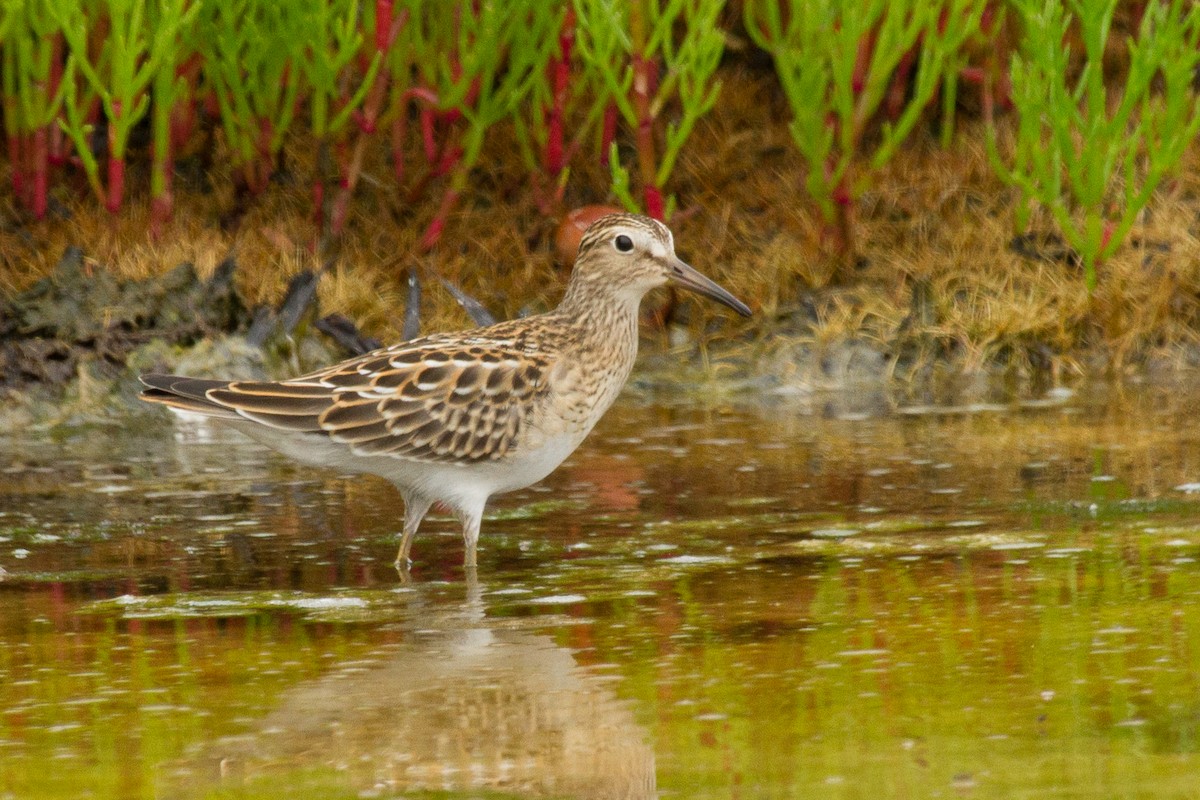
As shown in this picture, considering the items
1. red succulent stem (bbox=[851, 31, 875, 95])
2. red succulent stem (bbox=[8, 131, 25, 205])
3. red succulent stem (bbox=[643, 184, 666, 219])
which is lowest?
red succulent stem (bbox=[643, 184, 666, 219])

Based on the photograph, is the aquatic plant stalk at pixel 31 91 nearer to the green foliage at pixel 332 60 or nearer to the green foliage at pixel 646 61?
the green foliage at pixel 332 60

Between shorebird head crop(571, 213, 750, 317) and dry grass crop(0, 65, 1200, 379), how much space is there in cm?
270

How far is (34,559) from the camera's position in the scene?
6.38 meters

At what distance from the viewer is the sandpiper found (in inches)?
253

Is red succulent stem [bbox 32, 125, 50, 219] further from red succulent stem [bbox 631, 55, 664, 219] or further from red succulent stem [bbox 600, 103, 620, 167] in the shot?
red succulent stem [bbox 631, 55, 664, 219]

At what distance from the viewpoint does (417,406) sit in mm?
6500

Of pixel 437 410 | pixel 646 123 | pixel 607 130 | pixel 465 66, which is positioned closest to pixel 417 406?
pixel 437 410

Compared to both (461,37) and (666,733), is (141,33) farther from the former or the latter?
(666,733)

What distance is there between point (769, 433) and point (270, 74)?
125 inches

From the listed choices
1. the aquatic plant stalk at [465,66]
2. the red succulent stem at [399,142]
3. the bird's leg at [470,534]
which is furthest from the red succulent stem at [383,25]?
the bird's leg at [470,534]

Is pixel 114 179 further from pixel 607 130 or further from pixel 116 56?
pixel 607 130

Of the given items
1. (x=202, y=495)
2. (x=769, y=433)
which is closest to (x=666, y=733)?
(x=202, y=495)

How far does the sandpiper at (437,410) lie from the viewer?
6418 millimetres

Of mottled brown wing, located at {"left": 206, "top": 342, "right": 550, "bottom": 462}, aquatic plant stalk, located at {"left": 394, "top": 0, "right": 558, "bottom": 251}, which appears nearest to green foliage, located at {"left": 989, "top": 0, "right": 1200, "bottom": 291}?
aquatic plant stalk, located at {"left": 394, "top": 0, "right": 558, "bottom": 251}
